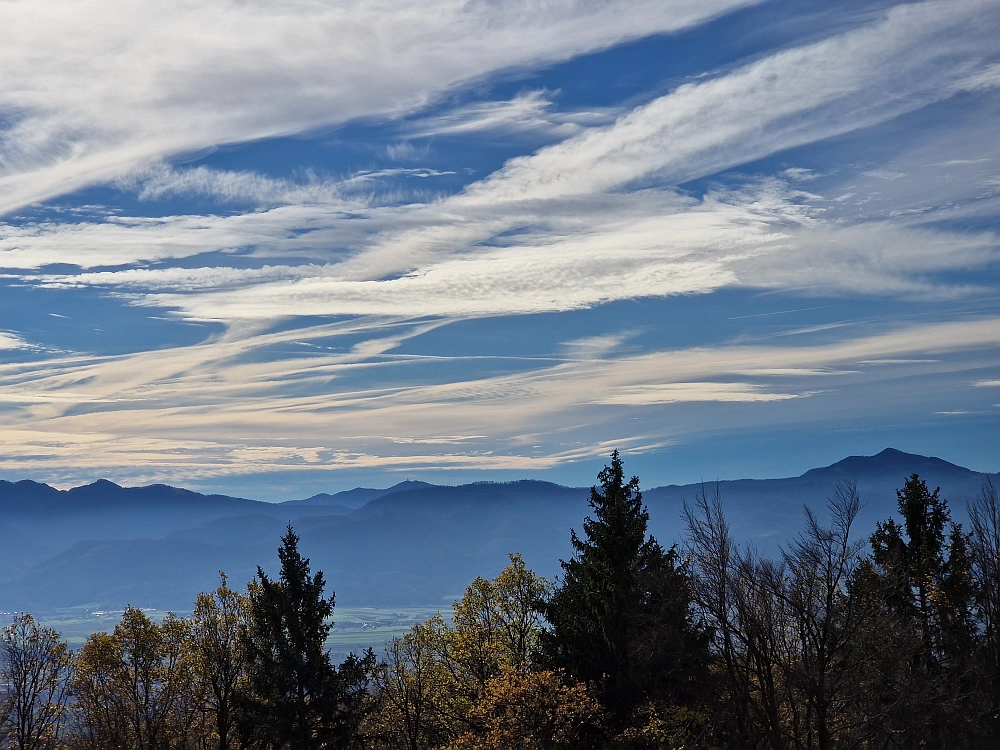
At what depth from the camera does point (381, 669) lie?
5122 centimetres

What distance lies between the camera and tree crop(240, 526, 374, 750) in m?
44.5

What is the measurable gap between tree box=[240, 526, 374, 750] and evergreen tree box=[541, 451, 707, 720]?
433 inches

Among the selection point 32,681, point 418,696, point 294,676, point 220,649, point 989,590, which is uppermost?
point 220,649

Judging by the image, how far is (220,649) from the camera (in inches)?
2016

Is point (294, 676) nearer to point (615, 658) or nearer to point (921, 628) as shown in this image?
point (615, 658)

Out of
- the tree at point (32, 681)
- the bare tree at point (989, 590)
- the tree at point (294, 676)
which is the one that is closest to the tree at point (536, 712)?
the tree at point (294, 676)

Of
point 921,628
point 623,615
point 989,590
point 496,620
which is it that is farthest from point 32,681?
point 989,590

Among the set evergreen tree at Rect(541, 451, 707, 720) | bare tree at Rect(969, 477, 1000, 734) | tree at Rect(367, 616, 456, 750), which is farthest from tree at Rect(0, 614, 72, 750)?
bare tree at Rect(969, 477, 1000, 734)

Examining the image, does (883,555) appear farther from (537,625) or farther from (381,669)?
(381,669)

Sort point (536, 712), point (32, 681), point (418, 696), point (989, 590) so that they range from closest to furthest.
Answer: point (536, 712), point (989, 590), point (32, 681), point (418, 696)

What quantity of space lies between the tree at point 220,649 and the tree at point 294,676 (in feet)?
11.5

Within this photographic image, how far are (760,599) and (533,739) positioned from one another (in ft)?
36.0

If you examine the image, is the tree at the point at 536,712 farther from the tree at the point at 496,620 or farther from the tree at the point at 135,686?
the tree at the point at 135,686

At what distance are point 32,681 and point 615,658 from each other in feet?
117
